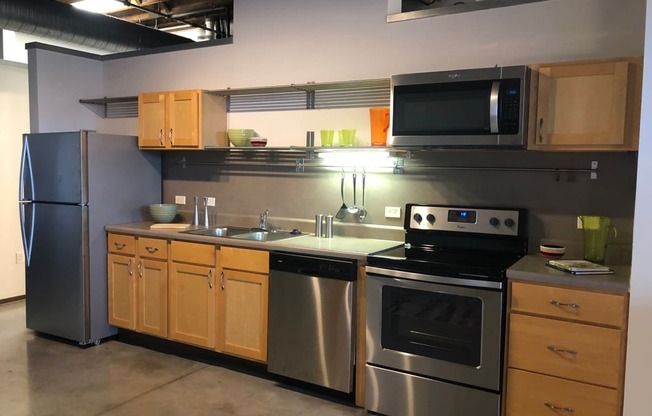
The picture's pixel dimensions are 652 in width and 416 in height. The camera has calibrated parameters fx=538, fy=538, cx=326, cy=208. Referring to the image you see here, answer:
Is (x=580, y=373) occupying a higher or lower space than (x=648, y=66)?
lower

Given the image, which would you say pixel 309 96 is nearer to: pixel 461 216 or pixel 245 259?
pixel 245 259

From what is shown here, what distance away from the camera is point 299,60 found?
3961 mm

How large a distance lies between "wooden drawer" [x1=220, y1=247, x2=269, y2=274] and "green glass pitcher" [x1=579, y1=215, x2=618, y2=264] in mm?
1844

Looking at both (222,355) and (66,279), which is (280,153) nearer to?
(222,355)

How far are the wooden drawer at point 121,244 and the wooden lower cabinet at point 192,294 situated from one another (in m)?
0.43

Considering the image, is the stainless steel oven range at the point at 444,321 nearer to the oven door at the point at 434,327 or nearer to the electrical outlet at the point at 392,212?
the oven door at the point at 434,327

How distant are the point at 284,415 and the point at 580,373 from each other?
1.58m

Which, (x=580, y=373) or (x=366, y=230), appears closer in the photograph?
(x=580, y=373)

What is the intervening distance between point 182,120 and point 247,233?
1004mm

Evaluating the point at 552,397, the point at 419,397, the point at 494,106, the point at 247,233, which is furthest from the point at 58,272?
the point at 552,397

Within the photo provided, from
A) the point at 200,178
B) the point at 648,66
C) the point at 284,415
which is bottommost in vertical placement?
the point at 284,415

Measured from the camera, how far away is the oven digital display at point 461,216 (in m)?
3.22

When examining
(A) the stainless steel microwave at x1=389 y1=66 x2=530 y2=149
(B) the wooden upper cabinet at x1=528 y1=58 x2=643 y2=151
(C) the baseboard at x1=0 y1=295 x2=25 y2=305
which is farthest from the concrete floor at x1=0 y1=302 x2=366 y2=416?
(B) the wooden upper cabinet at x1=528 y1=58 x2=643 y2=151

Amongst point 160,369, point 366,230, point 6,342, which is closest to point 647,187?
point 366,230
